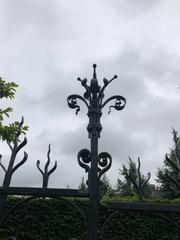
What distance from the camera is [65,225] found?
401 inches

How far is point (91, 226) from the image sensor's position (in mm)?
3010

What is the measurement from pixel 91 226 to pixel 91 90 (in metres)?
1.36

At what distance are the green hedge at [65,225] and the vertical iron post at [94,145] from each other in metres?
6.72

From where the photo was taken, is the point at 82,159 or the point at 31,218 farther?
the point at 31,218

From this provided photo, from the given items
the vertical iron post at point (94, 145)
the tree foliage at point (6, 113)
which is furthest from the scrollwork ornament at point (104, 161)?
the tree foliage at point (6, 113)

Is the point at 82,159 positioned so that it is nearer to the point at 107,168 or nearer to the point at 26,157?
the point at 107,168

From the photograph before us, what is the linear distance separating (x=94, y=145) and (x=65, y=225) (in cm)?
744

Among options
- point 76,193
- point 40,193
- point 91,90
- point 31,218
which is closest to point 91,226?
point 76,193

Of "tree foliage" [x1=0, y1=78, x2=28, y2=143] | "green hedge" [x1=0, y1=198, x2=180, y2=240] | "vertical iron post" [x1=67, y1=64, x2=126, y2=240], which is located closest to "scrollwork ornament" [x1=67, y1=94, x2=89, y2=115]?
"vertical iron post" [x1=67, y1=64, x2=126, y2=240]

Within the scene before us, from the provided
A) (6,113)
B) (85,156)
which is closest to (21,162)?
(85,156)

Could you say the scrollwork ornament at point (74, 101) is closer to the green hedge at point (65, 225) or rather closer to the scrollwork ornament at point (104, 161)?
the scrollwork ornament at point (104, 161)

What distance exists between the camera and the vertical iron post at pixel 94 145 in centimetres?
308

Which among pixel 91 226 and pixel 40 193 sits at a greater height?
pixel 40 193

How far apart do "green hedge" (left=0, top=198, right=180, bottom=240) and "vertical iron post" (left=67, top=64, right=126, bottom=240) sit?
672 cm
